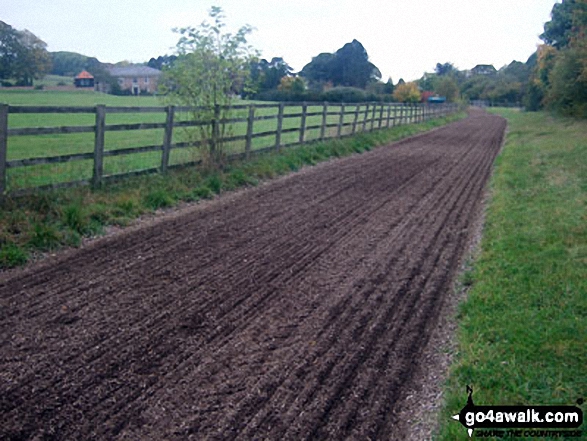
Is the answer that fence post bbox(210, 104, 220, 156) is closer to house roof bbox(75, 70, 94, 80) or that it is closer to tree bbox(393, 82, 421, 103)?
house roof bbox(75, 70, 94, 80)

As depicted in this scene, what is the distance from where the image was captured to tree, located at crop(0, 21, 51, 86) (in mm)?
18812

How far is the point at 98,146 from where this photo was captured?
9.20 meters

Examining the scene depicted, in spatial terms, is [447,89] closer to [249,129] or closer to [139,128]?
[249,129]

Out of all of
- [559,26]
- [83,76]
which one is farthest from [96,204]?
[559,26]

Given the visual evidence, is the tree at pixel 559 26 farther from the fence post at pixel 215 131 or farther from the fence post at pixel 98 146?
the fence post at pixel 98 146

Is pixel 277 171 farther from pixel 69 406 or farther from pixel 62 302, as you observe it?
pixel 69 406

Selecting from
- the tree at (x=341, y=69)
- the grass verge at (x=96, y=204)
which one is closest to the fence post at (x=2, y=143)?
the grass verge at (x=96, y=204)

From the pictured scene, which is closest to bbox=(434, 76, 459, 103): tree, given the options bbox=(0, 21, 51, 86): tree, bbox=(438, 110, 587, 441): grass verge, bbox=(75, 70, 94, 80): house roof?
bbox=(75, 70, 94, 80): house roof

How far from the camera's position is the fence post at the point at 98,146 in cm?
915

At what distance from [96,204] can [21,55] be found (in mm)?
14489

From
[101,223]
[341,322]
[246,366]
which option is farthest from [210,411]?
[101,223]

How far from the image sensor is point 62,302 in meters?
5.45
